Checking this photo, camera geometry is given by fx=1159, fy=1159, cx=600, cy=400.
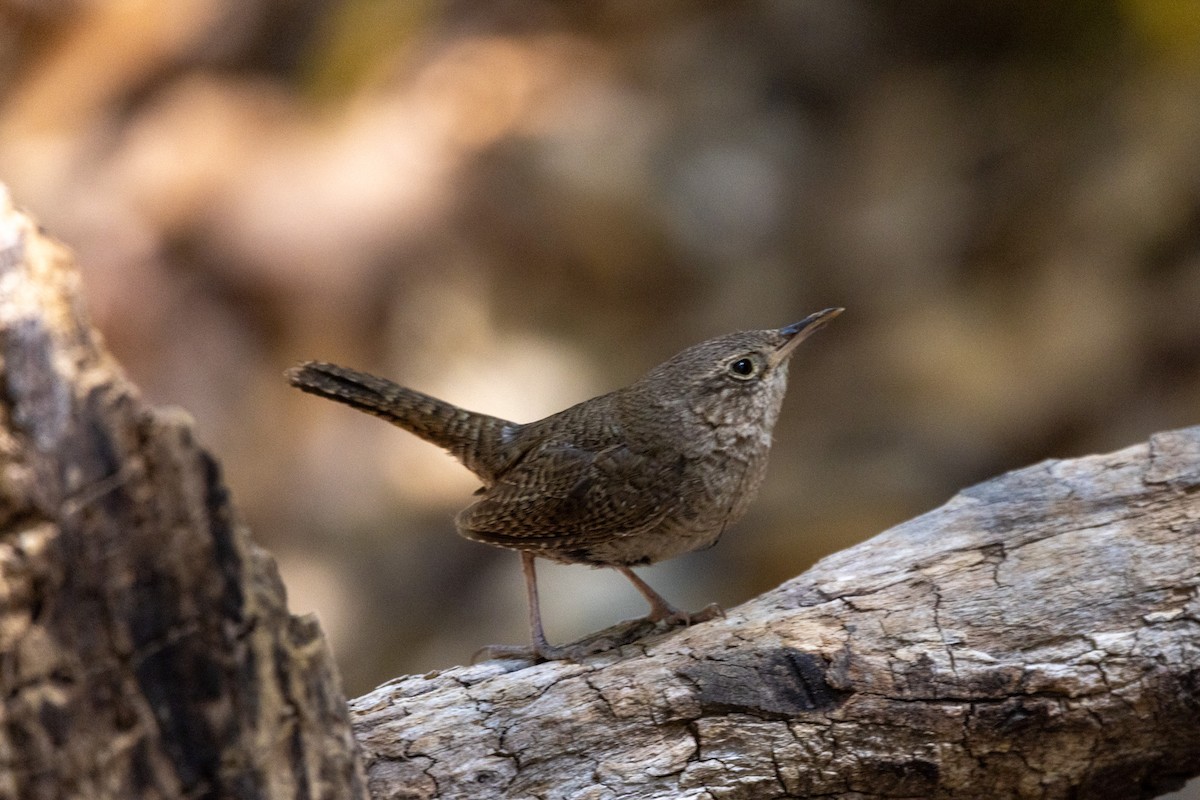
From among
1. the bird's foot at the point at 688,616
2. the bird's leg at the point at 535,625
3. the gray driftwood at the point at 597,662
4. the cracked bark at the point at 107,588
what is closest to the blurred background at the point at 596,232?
the bird's leg at the point at 535,625

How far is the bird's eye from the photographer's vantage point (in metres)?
3.59

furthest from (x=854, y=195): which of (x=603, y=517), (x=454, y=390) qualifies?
(x=603, y=517)

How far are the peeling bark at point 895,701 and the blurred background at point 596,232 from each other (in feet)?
11.3

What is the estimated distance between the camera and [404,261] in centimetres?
705

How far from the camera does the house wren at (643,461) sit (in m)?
3.47

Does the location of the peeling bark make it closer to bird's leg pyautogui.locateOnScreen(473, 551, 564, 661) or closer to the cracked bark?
bird's leg pyautogui.locateOnScreen(473, 551, 564, 661)

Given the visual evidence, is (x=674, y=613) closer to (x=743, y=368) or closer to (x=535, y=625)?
(x=535, y=625)

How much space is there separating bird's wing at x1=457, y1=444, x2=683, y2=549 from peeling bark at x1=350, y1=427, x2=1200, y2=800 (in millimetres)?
529

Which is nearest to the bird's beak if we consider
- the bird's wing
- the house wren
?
the house wren

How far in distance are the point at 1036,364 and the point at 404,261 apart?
382 centimetres

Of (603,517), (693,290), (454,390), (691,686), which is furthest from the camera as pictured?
(693,290)

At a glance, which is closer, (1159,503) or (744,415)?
(1159,503)

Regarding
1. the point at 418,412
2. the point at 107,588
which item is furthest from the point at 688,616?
the point at 107,588

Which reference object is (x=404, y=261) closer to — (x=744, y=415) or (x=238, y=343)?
(x=238, y=343)
